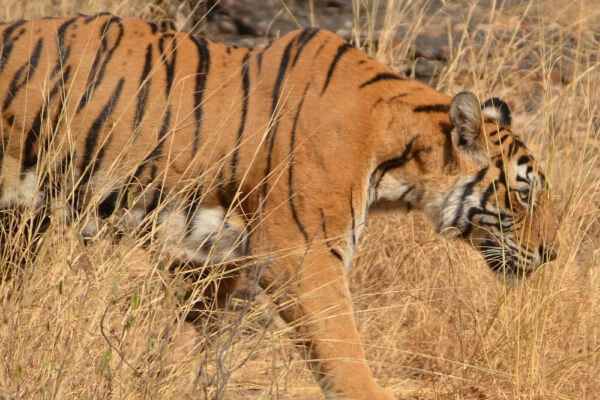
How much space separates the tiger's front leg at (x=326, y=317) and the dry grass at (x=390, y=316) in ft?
0.37

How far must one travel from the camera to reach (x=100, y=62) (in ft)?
12.7

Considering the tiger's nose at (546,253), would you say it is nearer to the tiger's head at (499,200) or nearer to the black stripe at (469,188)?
the tiger's head at (499,200)

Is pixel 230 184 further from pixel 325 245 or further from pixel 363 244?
pixel 363 244

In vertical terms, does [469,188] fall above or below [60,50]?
below

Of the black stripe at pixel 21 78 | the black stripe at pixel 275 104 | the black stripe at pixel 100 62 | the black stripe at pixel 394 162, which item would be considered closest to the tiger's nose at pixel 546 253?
the black stripe at pixel 394 162

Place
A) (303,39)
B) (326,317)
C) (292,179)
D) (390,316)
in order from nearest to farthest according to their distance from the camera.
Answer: (326,317)
(292,179)
(303,39)
(390,316)

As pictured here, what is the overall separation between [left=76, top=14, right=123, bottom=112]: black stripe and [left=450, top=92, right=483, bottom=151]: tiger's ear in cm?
134

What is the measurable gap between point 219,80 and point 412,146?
79 centimetres

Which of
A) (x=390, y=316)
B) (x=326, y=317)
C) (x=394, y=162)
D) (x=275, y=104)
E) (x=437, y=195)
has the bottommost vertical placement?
(x=390, y=316)

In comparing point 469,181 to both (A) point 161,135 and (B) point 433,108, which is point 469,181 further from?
(A) point 161,135

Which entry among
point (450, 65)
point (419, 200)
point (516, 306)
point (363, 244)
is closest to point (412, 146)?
point (419, 200)

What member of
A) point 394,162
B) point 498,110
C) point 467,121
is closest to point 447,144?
point 467,121

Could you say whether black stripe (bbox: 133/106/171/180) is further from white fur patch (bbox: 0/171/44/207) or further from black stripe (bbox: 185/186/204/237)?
white fur patch (bbox: 0/171/44/207)

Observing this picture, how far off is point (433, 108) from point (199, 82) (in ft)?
3.01
